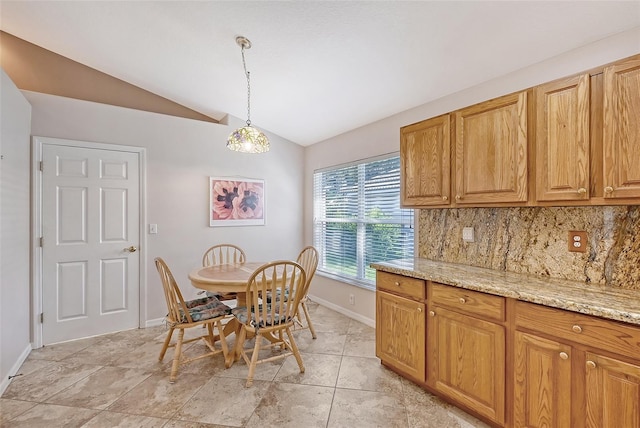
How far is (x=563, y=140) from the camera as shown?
64.0 inches

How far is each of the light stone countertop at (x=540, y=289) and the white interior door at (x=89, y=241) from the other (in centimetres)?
293

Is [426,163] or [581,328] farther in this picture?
[426,163]

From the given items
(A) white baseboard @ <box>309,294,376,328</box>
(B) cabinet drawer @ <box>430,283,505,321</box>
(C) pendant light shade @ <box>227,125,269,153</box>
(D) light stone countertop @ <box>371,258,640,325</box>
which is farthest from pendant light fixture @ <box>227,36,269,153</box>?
(A) white baseboard @ <box>309,294,376,328</box>

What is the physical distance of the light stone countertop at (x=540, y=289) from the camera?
1299 millimetres

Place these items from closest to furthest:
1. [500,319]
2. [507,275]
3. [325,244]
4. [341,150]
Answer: [500,319] → [507,275] → [341,150] → [325,244]

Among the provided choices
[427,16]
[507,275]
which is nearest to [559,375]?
[507,275]

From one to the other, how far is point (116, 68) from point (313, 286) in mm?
3702

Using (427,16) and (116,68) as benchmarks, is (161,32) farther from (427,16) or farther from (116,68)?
(427,16)

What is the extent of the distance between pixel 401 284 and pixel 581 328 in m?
1.05

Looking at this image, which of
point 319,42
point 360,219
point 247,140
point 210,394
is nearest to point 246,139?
point 247,140

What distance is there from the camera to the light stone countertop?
4.26ft

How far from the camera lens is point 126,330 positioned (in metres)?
3.23

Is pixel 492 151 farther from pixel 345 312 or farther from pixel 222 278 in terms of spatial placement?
pixel 345 312

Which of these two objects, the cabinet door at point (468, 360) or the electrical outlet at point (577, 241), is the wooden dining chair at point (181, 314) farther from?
the electrical outlet at point (577, 241)
